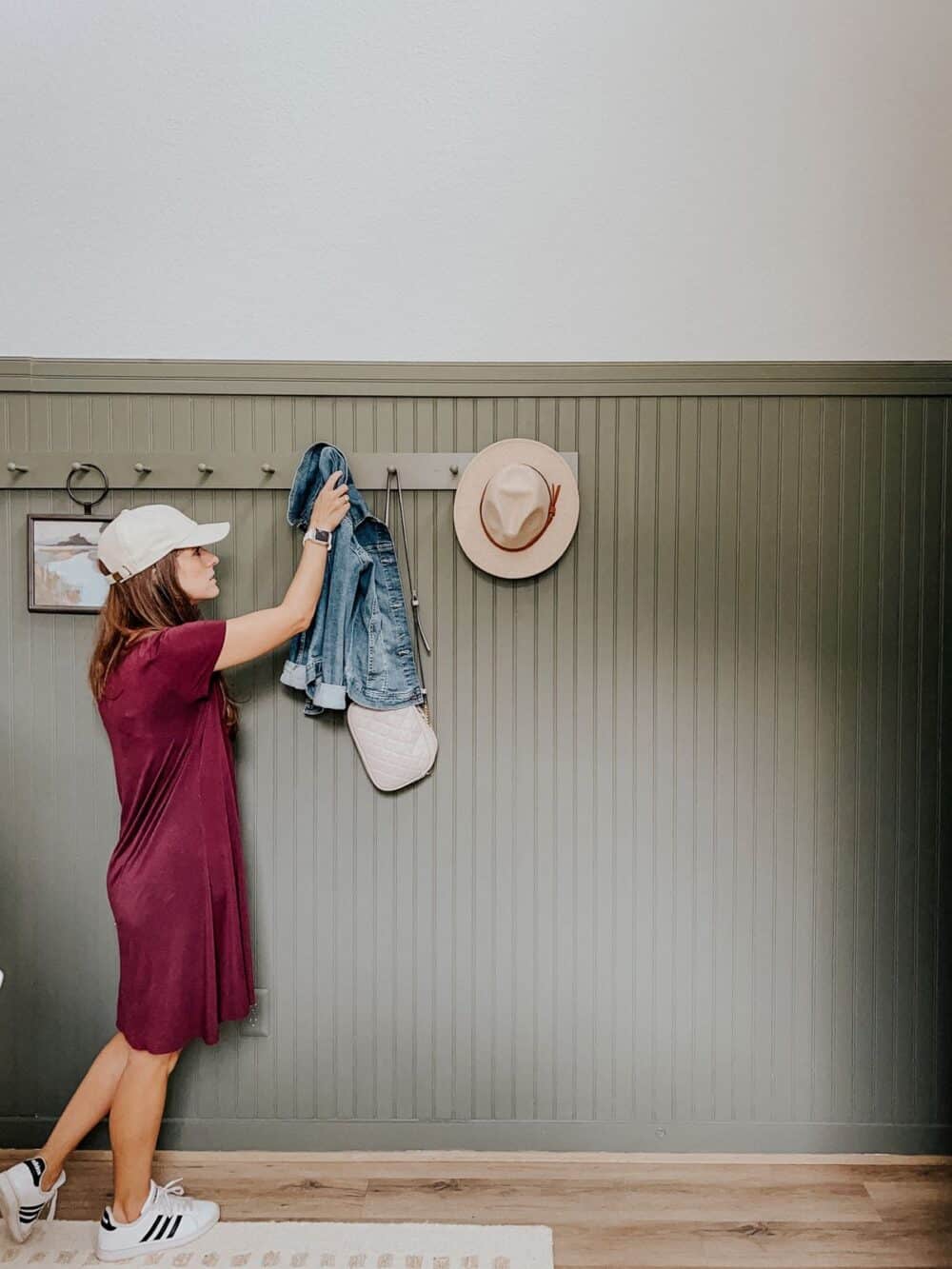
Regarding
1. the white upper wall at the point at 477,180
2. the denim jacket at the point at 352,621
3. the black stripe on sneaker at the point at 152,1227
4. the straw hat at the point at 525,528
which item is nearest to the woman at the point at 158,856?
the black stripe on sneaker at the point at 152,1227

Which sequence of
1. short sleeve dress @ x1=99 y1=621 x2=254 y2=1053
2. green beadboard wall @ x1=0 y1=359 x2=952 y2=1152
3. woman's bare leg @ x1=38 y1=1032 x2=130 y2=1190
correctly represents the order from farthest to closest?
green beadboard wall @ x1=0 y1=359 x2=952 y2=1152 < woman's bare leg @ x1=38 y1=1032 x2=130 y2=1190 < short sleeve dress @ x1=99 y1=621 x2=254 y2=1053

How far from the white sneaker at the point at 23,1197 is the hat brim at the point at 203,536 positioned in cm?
139

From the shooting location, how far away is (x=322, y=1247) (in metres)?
1.81

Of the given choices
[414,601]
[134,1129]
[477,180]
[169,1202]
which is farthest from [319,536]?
[169,1202]

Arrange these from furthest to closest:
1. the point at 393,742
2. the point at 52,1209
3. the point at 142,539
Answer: the point at 393,742 < the point at 52,1209 < the point at 142,539

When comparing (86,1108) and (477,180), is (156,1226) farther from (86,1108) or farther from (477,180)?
(477,180)

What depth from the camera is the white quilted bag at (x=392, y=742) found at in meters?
2.02

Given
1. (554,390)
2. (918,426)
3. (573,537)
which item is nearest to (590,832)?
(573,537)

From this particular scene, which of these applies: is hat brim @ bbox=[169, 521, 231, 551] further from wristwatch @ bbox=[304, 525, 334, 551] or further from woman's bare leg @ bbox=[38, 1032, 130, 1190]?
woman's bare leg @ bbox=[38, 1032, 130, 1190]

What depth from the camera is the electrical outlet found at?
209 centimetres

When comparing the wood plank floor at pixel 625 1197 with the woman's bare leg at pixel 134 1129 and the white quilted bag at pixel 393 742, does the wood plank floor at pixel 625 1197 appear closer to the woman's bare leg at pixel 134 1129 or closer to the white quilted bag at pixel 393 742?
the woman's bare leg at pixel 134 1129

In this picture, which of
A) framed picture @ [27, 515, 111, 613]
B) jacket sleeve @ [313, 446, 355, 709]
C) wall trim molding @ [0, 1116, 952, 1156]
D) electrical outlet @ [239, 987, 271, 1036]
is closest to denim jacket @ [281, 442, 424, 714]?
jacket sleeve @ [313, 446, 355, 709]

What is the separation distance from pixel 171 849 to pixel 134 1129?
0.60 meters

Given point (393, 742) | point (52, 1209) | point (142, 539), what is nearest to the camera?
point (142, 539)
